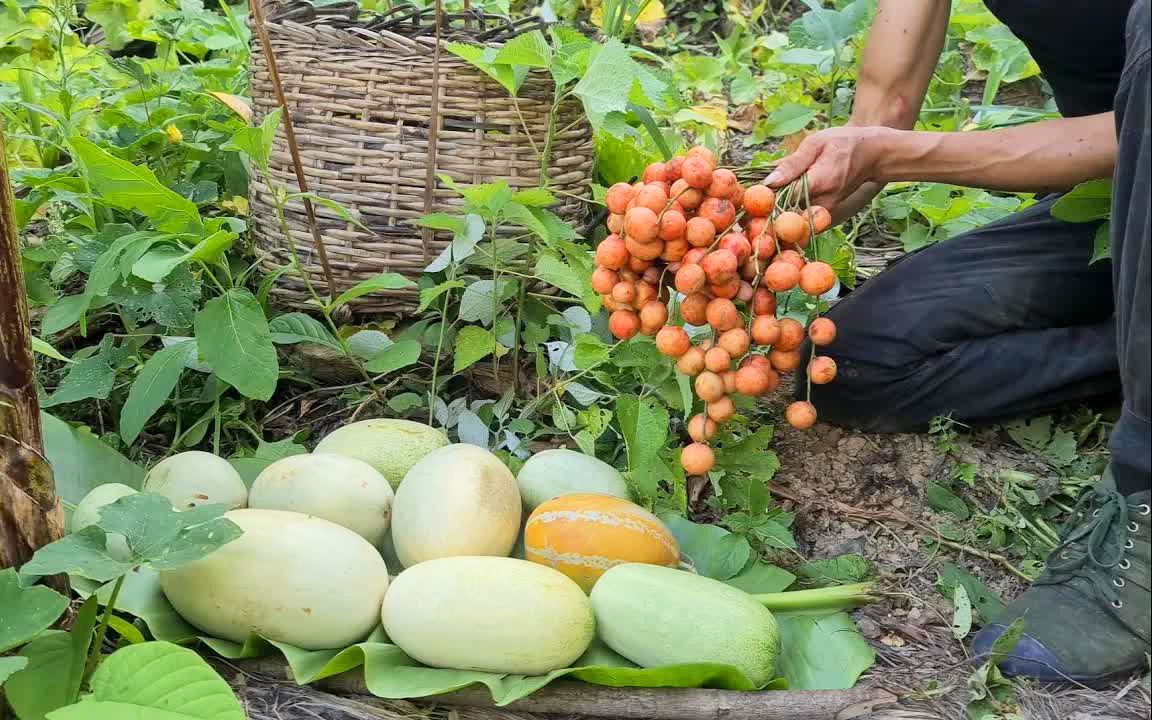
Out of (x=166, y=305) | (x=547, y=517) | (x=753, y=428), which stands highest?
(x=166, y=305)

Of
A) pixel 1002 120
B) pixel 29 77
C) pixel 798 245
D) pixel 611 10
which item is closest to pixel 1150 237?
pixel 798 245

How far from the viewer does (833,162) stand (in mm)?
1575

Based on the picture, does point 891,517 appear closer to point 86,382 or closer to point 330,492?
point 330,492

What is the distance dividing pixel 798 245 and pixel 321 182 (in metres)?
→ 0.97

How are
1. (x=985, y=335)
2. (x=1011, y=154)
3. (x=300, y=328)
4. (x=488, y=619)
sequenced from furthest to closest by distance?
(x=985, y=335), (x=300, y=328), (x=1011, y=154), (x=488, y=619)

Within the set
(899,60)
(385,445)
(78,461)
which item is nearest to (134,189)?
(78,461)

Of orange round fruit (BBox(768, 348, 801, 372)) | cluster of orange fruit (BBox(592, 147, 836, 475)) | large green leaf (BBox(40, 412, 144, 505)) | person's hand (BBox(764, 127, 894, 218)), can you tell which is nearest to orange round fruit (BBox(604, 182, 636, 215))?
cluster of orange fruit (BBox(592, 147, 836, 475))

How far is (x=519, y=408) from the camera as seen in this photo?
6.75 feet

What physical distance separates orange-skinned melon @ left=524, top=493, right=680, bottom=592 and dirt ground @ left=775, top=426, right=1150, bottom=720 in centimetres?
35

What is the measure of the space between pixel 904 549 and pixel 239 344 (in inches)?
44.9

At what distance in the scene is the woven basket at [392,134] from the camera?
1956mm

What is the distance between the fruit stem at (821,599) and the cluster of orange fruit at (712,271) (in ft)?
0.71

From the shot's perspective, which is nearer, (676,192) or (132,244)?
(676,192)

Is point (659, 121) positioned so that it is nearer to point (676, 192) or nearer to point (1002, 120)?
point (1002, 120)
